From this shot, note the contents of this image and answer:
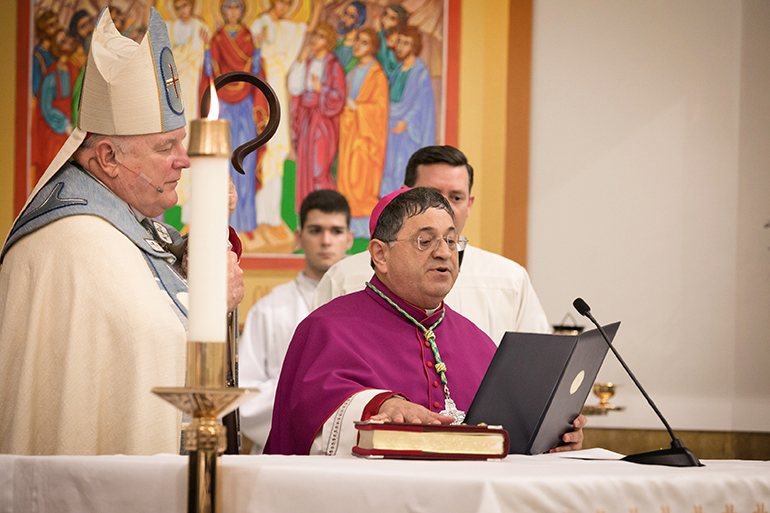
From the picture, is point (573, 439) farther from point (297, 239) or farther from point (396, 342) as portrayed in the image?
point (297, 239)

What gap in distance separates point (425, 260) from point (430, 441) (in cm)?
122

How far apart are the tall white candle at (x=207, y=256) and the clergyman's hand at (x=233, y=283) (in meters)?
0.91

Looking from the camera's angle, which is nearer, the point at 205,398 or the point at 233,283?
the point at 205,398

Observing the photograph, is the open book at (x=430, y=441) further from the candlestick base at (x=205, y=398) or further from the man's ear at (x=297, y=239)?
the man's ear at (x=297, y=239)

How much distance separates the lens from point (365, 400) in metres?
2.29

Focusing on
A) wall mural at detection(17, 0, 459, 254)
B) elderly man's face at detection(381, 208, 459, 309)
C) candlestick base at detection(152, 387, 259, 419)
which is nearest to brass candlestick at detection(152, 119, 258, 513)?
candlestick base at detection(152, 387, 259, 419)

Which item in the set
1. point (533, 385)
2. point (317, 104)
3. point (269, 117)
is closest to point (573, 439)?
point (533, 385)

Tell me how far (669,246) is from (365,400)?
4582mm

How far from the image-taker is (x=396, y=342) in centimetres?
287

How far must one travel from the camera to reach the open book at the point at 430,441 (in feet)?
5.49

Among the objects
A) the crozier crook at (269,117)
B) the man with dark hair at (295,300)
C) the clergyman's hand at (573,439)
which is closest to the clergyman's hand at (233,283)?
the crozier crook at (269,117)

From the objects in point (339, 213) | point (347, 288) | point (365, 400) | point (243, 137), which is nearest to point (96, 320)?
point (365, 400)

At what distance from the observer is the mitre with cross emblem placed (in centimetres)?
258

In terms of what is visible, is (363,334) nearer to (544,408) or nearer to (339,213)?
(544,408)
